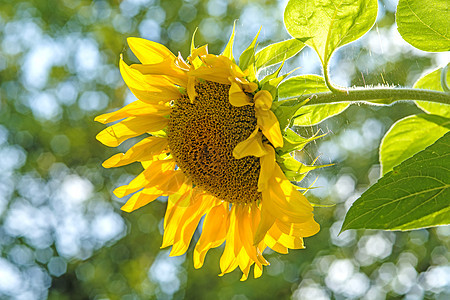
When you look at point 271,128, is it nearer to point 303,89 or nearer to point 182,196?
point 303,89

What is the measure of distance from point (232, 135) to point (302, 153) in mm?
133

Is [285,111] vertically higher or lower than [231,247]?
higher

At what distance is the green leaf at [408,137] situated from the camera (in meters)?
0.81

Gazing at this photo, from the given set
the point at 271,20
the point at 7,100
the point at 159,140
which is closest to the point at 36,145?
the point at 7,100

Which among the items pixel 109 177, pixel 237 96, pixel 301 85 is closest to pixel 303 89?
pixel 301 85

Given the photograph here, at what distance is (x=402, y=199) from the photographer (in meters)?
0.57

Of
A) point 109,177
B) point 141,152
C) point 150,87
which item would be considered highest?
point 150,87

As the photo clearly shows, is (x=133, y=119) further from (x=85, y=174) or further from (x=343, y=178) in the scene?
(x=85, y=174)

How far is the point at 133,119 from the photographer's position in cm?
79

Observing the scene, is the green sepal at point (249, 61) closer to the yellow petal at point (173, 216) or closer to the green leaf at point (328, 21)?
the green leaf at point (328, 21)

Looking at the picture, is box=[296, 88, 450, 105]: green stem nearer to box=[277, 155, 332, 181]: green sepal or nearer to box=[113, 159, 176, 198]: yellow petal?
box=[277, 155, 332, 181]: green sepal

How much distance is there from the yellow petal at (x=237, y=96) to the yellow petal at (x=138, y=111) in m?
0.15

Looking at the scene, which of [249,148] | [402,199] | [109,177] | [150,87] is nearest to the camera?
[402,199]

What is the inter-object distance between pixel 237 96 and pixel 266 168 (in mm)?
103
